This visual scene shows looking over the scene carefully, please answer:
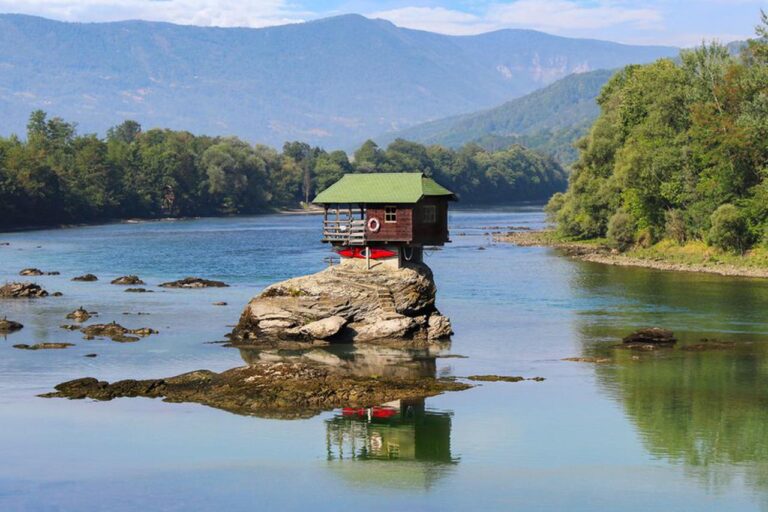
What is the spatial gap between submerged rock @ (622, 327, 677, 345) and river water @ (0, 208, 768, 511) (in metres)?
1.37

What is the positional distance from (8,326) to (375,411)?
32.2 m

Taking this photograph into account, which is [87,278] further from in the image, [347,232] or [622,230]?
[622,230]

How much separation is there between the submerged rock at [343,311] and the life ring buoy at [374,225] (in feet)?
9.32

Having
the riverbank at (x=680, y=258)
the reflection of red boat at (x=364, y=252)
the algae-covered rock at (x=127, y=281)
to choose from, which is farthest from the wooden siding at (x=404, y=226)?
the riverbank at (x=680, y=258)

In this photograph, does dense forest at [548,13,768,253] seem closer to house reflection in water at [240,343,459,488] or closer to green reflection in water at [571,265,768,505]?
green reflection in water at [571,265,768,505]

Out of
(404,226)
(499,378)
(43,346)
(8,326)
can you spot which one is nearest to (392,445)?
(499,378)

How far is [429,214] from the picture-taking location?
69.2 m

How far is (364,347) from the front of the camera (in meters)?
63.1

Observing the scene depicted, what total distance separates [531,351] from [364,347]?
957 cm

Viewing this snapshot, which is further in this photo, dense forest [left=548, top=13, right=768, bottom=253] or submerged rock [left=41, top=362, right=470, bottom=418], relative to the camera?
dense forest [left=548, top=13, right=768, bottom=253]

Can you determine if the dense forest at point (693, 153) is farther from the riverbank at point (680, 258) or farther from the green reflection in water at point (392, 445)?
the green reflection in water at point (392, 445)

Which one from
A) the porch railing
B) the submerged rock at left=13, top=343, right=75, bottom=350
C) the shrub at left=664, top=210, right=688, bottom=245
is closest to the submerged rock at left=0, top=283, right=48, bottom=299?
the submerged rock at left=13, top=343, right=75, bottom=350

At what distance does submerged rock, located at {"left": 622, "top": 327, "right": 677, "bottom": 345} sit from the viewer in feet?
209

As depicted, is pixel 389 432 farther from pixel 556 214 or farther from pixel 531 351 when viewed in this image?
pixel 556 214
